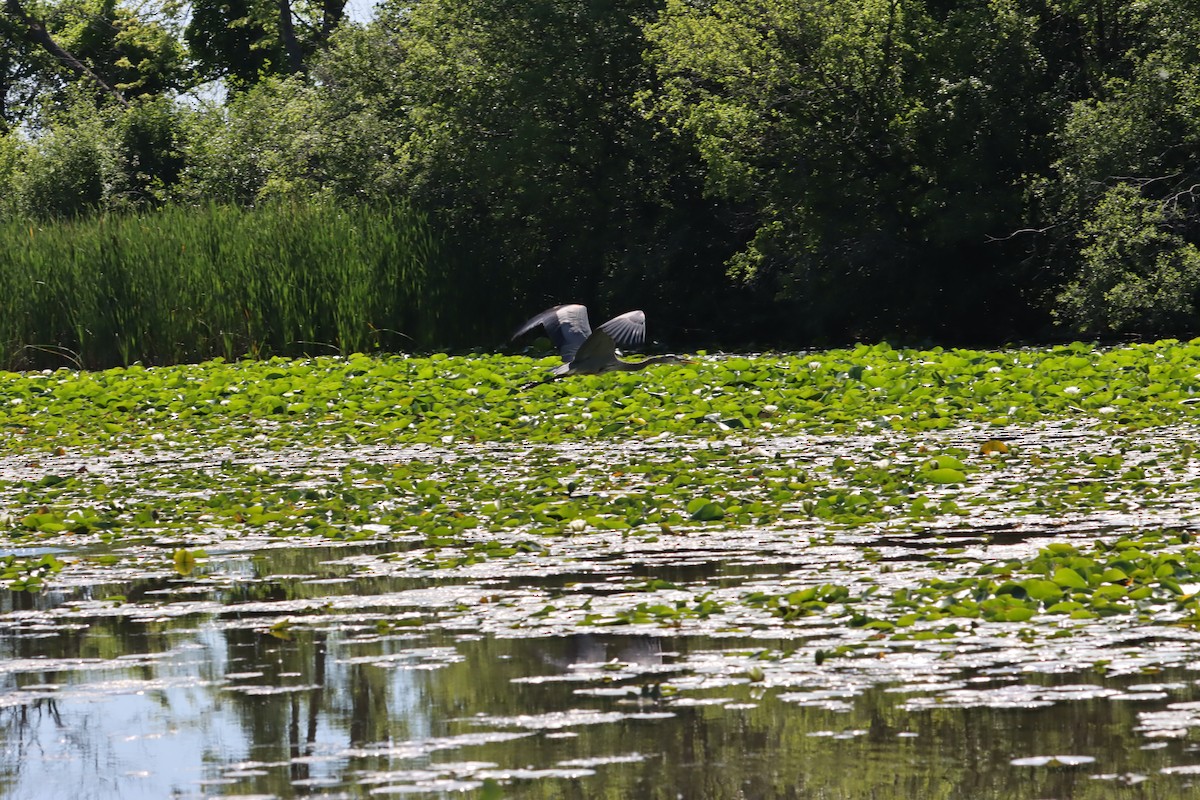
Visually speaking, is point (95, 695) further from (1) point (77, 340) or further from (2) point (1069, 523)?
(1) point (77, 340)

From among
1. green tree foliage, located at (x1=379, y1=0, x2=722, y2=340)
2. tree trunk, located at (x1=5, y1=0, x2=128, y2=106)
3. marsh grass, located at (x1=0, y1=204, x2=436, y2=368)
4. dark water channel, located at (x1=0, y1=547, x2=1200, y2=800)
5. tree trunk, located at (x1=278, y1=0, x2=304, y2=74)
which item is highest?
tree trunk, located at (x1=5, y1=0, x2=128, y2=106)

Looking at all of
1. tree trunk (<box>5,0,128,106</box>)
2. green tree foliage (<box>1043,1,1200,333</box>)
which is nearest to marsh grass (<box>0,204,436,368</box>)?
green tree foliage (<box>1043,1,1200,333</box>)

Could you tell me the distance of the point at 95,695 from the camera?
4789 millimetres

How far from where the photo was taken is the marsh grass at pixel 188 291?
2173 cm

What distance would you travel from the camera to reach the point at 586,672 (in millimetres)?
4785

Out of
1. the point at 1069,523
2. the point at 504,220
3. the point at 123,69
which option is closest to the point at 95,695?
the point at 1069,523

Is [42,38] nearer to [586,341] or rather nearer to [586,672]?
[586,341]

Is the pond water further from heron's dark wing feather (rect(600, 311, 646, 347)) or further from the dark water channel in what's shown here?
heron's dark wing feather (rect(600, 311, 646, 347))

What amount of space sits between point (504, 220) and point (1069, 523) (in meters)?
19.6

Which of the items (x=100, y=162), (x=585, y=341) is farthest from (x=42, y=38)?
(x=585, y=341)

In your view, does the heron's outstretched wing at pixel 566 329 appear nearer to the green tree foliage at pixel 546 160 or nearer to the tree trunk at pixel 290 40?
the green tree foliage at pixel 546 160

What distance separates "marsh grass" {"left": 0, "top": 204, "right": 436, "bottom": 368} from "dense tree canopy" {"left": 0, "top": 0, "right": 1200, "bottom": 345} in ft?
6.94

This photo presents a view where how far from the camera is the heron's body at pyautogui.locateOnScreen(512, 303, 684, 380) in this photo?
44.8ft

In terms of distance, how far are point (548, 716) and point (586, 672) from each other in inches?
17.8
